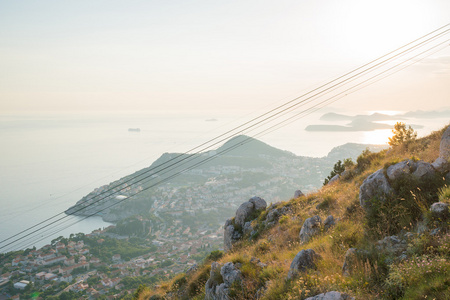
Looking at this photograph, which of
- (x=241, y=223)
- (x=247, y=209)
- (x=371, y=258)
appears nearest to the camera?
(x=371, y=258)

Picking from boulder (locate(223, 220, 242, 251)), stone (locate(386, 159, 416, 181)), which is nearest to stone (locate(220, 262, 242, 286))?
stone (locate(386, 159, 416, 181))

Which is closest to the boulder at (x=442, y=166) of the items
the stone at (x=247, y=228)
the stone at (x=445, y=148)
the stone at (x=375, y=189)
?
the stone at (x=445, y=148)

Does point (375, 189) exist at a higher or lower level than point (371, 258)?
higher

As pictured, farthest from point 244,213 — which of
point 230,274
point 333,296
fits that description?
point 333,296

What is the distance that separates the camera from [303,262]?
23.2 ft

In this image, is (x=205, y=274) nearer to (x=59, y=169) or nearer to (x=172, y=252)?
(x=172, y=252)

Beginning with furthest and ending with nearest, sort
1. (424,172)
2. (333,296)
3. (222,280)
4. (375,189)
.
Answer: (222,280)
(375,189)
(424,172)
(333,296)

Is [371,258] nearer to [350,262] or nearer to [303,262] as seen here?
[350,262]

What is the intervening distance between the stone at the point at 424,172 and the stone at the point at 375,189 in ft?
2.64

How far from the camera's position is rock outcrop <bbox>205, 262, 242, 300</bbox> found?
816cm

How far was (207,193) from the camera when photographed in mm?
93875

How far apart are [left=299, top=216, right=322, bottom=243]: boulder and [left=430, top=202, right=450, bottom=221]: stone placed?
12.4 ft

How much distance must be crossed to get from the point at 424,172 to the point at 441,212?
192 cm

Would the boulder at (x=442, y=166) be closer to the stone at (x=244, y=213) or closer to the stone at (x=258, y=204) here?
the stone at (x=258, y=204)
